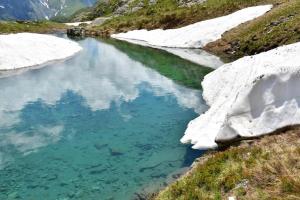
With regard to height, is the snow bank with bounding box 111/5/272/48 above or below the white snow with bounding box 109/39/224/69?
above

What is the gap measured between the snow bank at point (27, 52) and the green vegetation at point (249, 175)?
46808 millimetres

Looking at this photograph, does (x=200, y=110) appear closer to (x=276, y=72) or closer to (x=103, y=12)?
(x=276, y=72)

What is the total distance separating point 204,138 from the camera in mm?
28062

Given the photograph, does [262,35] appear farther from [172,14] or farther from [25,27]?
[25,27]

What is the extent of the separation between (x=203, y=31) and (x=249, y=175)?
70.2 m

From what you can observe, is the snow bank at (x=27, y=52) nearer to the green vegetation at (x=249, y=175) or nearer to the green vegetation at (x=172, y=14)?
the green vegetation at (x=172, y=14)

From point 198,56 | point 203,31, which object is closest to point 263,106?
point 198,56

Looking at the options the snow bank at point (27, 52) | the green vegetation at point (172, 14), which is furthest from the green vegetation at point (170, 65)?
the green vegetation at point (172, 14)

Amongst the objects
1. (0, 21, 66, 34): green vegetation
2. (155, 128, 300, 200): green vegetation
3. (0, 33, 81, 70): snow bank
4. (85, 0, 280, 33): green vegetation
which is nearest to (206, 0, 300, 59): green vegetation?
(85, 0, 280, 33): green vegetation

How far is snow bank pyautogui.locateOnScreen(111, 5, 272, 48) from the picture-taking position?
83.1 m

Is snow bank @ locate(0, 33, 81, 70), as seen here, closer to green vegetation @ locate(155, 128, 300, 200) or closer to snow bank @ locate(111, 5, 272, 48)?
snow bank @ locate(111, 5, 272, 48)

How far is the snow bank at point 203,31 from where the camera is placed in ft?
273

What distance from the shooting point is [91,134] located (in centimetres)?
3216

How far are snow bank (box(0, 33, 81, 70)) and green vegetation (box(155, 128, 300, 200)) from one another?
46.8 meters
